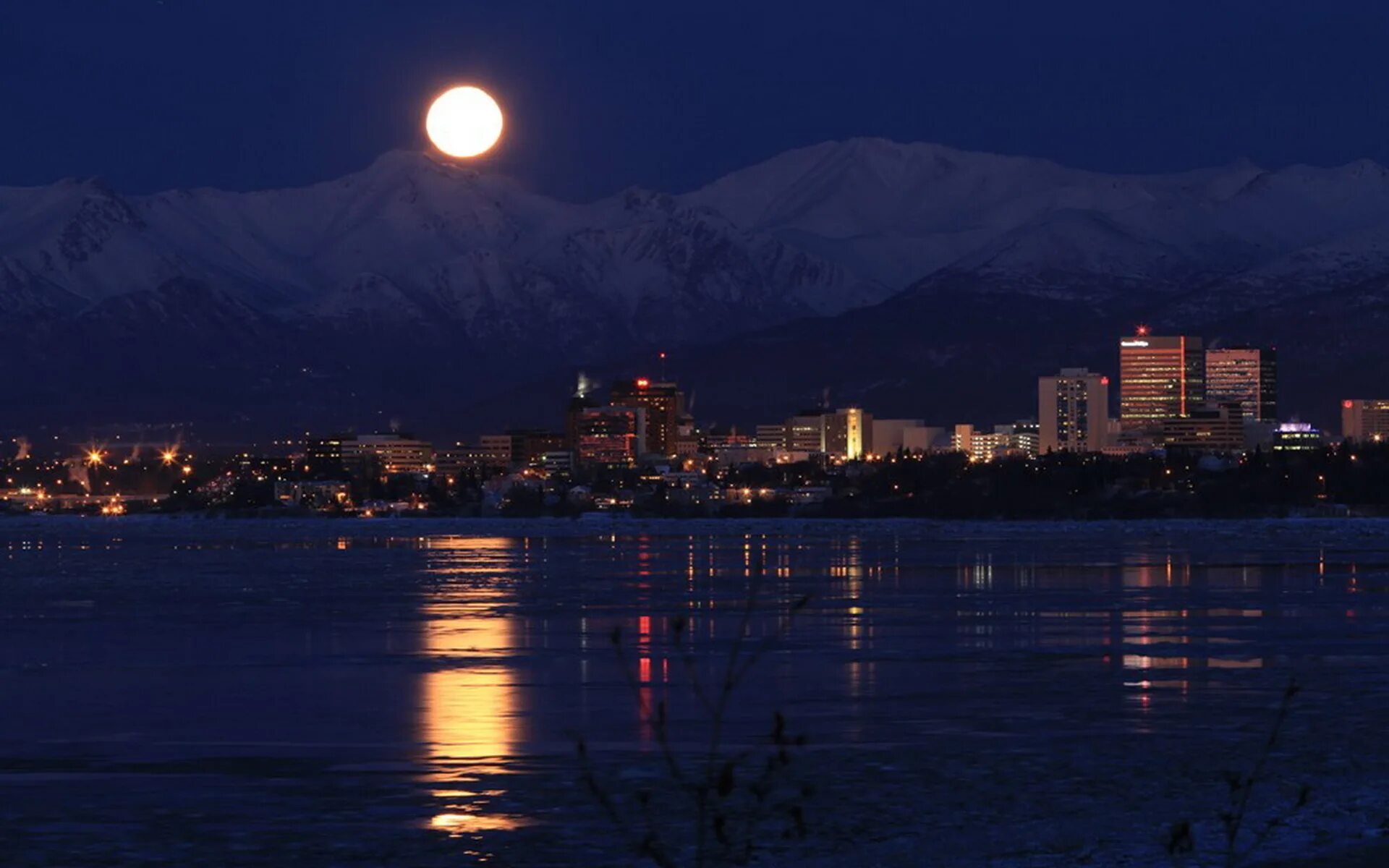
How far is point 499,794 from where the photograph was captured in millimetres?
18766

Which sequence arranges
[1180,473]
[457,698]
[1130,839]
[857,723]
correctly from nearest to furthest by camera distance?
[1130,839], [857,723], [457,698], [1180,473]

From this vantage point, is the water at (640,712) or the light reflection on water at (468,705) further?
the light reflection on water at (468,705)

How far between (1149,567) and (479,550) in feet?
119

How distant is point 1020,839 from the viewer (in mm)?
16625

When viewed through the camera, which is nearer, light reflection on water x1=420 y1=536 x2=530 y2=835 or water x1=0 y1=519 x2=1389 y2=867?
water x1=0 y1=519 x2=1389 y2=867

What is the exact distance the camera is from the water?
17.0 meters

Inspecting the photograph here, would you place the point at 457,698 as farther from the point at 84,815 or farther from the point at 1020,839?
the point at 1020,839


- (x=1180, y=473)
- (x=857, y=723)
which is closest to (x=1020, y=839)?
(x=857, y=723)

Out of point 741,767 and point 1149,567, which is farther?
point 1149,567

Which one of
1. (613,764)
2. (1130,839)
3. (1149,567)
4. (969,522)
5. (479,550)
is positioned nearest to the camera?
(1130,839)

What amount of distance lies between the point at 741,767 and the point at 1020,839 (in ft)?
14.3

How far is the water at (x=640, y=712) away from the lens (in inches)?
670

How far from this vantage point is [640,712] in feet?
79.9

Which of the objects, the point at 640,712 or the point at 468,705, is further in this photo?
the point at 468,705
